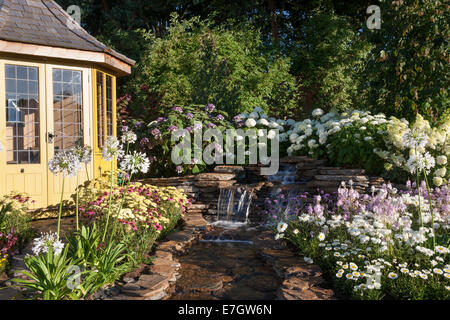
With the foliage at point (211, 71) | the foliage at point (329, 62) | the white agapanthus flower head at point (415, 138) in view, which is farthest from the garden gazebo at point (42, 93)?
the foliage at point (329, 62)

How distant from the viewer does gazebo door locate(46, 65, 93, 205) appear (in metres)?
5.88

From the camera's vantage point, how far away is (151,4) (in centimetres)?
1311

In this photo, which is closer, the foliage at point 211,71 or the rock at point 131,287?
the rock at point 131,287

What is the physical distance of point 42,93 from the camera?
5793 mm

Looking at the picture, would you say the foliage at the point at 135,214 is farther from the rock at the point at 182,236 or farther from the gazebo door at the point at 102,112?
the gazebo door at the point at 102,112

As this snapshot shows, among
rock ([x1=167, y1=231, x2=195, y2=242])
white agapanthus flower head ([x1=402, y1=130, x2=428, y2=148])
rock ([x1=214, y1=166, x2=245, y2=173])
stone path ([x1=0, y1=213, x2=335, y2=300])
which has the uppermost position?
white agapanthus flower head ([x1=402, y1=130, x2=428, y2=148])

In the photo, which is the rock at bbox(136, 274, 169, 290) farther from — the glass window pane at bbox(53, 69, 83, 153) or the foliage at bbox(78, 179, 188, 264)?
the glass window pane at bbox(53, 69, 83, 153)

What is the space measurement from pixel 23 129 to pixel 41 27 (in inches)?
67.2

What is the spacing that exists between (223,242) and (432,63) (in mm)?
4535

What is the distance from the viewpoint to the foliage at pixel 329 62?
39.2 ft

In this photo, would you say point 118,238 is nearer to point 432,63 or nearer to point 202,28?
point 432,63

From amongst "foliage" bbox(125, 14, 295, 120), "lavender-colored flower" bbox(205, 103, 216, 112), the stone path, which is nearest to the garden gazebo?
the stone path

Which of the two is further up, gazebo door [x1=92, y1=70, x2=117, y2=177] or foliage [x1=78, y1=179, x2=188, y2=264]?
gazebo door [x1=92, y1=70, x2=117, y2=177]

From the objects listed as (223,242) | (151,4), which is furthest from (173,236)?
(151,4)
